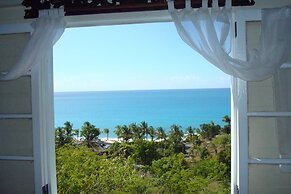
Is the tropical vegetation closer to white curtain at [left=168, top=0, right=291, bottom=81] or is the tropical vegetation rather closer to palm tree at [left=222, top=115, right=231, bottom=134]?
palm tree at [left=222, top=115, right=231, bottom=134]

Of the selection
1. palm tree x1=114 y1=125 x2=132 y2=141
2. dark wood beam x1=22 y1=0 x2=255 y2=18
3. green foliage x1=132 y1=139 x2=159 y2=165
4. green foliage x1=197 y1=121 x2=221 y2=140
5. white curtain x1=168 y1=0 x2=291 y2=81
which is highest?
dark wood beam x1=22 y1=0 x2=255 y2=18

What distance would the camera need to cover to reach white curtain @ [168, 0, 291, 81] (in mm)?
1708

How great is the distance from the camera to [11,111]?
222 centimetres

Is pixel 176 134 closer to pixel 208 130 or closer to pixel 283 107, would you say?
pixel 208 130

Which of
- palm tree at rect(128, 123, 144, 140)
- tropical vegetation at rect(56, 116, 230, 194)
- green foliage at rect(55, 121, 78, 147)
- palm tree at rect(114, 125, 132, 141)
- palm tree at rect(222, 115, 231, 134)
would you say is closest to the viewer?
tropical vegetation at rect(56, 116, 230, 194)

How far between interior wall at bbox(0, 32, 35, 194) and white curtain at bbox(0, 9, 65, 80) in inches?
8.7

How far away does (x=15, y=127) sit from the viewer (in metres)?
2.23

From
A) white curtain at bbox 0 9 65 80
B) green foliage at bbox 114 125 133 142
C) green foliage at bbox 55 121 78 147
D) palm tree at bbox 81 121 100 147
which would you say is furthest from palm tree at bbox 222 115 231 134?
white curtain at bbox 0 9 65 80

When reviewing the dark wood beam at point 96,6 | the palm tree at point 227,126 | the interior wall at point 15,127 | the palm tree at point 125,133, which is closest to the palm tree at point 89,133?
the palm tree at point 125,133

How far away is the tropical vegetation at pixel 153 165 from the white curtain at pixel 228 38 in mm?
4045

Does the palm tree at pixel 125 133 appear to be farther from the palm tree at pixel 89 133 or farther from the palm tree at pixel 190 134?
the palm tree at pixel 190 134

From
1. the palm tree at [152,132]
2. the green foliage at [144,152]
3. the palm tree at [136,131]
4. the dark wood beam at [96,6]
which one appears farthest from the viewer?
the palm tree at [136,131]

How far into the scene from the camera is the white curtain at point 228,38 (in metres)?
1.71

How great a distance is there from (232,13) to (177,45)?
21152mm
